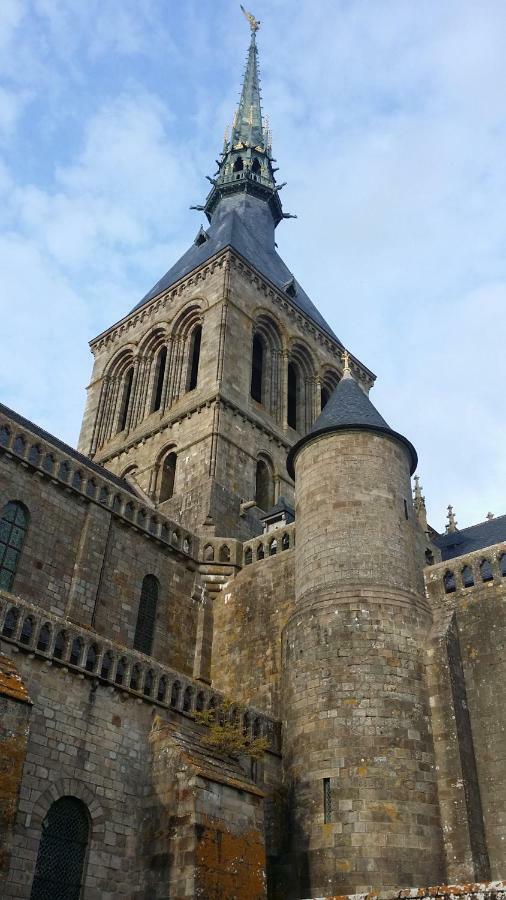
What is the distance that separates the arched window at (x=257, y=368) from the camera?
33.2m

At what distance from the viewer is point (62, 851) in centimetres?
1359

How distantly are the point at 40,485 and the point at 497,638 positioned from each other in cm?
1089

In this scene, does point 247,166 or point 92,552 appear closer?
point 92,552

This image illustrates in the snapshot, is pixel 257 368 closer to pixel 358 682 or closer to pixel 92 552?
pixel 92 552

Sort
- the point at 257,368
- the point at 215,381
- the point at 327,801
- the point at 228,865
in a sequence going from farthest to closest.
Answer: the point at 257,368, the point at 215,381, the point at 327,801, the point at 228,865

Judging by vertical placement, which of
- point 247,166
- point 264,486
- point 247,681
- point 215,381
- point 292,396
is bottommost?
point 247,681

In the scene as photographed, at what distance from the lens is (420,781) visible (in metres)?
15.9

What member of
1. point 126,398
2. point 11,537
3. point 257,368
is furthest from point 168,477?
point 11,537

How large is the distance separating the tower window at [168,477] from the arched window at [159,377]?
3458 mm

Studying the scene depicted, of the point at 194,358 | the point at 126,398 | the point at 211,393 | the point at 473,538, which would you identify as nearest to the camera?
the point at 473,538

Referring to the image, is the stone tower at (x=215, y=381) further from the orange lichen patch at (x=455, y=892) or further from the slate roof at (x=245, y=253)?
the orange lichen patch at (x=455, y=892)

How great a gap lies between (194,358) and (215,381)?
3.95 meters

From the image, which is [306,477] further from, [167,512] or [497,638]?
[167,512]

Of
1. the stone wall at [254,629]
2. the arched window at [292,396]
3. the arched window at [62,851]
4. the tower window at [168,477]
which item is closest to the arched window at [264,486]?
the tower window at [168,477]
